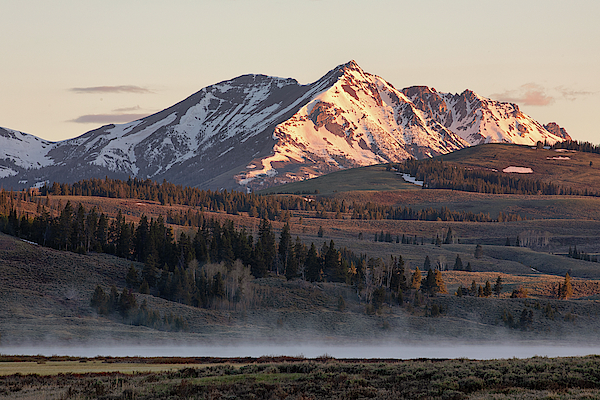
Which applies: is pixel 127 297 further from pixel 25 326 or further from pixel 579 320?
pixel 579 320

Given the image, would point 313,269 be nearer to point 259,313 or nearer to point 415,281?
point 415,281

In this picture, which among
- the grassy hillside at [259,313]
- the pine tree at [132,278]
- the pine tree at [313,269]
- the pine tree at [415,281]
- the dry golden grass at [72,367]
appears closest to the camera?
the dry golden grass at [72,367]

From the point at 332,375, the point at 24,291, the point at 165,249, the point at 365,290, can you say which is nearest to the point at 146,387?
the point at 332,375

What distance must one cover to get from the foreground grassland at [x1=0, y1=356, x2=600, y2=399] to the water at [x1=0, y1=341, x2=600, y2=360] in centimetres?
2679

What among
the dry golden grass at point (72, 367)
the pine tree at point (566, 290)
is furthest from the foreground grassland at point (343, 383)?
the pine tree at point (566, 290)

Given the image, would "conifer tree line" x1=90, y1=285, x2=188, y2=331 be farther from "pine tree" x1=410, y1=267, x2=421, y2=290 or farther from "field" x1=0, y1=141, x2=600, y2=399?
"pine tree" x1=410, y1=267, x2=421, y2=290

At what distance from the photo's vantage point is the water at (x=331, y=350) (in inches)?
2596

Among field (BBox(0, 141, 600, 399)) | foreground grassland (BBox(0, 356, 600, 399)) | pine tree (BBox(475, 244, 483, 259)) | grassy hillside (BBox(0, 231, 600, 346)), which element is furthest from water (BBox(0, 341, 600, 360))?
pine tree (BBox(475, 244, 483, 259))

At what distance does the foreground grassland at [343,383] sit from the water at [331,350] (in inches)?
1055

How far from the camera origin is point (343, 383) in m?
33.7

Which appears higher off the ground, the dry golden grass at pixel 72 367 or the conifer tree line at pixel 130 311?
the dry golden grass at pixel 72 367

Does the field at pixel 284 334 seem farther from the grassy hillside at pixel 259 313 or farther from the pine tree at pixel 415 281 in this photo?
the pine tree at pixel 415 281

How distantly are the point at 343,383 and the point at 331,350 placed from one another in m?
39.6

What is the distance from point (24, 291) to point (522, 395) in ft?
236
